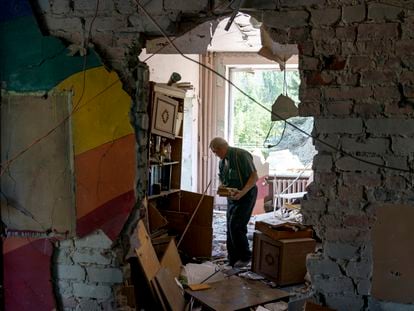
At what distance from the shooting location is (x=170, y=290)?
379 centimetres

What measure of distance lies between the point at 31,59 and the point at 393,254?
8.63 ft

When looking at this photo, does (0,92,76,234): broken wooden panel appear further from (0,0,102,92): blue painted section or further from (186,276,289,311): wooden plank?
(186,276,289,311): wooden plank

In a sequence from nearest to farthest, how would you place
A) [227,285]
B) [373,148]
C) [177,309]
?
[373,148]
[177,309]
[227,285]

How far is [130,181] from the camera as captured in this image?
3.02m

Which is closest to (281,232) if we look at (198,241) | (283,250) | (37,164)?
(283,250)

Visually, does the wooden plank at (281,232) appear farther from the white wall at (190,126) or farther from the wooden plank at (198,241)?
the white wall at (190,126)

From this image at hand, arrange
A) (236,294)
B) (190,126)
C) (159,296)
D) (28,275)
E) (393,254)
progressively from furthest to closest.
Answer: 1. (190,126)
2. (236,294)
3. (159,296)
4. (28,275)
5. (393,254)

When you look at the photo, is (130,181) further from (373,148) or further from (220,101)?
(220,101)

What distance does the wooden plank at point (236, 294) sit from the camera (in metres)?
3.88

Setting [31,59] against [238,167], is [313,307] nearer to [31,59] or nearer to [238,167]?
[31,59]

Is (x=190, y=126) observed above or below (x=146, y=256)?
above

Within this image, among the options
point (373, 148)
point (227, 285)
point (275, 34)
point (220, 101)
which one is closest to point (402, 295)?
point (373, 148)

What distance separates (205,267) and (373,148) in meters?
2.81

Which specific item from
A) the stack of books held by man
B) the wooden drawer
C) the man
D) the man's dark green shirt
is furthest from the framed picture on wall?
the wooden drawer
